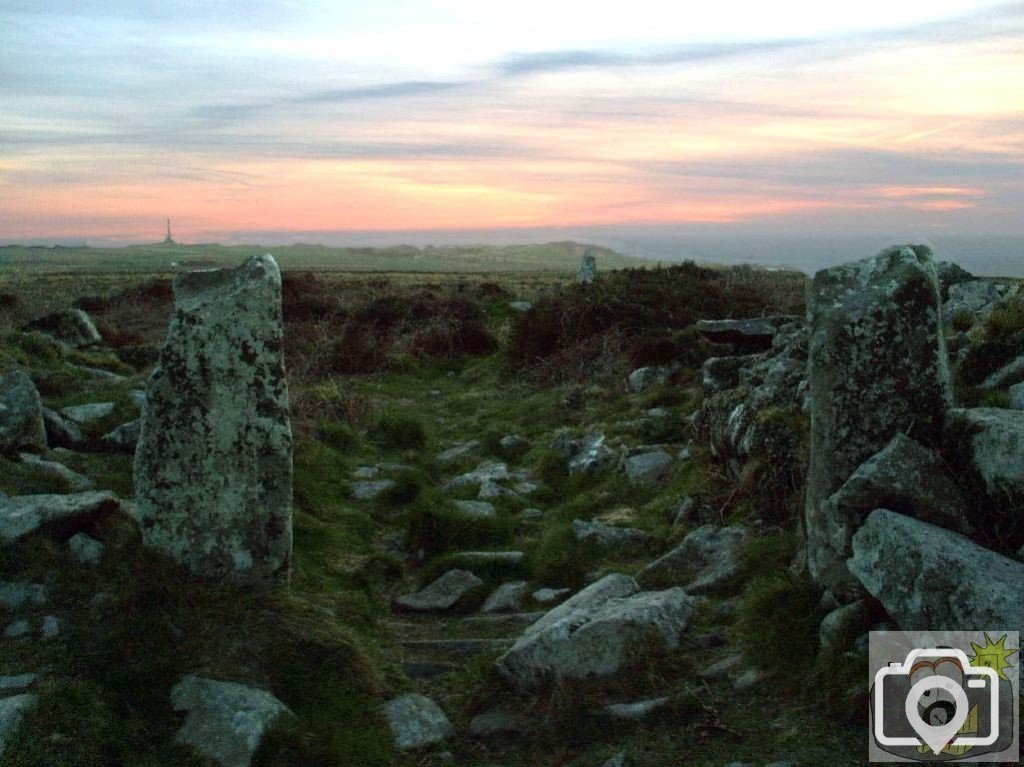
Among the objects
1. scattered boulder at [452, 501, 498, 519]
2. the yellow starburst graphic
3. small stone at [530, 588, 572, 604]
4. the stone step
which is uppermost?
the yellow starburst graphic

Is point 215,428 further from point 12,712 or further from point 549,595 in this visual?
point 549,595

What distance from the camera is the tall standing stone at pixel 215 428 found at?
6.60 m

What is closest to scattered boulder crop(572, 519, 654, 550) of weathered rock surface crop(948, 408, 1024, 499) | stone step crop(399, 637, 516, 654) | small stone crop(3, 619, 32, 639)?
stone step crop(399, 637, 516, 654)

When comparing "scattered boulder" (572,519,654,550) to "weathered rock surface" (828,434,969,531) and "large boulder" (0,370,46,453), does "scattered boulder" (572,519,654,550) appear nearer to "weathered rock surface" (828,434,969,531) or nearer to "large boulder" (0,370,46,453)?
"weathered rock surface" (828,434,969,531)

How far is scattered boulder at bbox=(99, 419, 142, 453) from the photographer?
10.5 meters

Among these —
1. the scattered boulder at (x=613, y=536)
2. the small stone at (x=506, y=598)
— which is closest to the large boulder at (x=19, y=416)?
the small stone at (x=506, y=598)

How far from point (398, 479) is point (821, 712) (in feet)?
23.8

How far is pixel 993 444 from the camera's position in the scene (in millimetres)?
5609

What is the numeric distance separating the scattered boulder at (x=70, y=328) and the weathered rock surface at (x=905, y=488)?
62.2ft

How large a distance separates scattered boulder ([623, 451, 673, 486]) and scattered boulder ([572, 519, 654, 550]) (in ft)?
4.52

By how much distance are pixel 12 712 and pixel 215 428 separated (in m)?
2.20

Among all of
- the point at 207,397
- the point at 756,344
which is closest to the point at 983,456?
the point at 207,397

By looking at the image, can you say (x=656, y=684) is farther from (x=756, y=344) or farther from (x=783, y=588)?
(x=756, y=344)

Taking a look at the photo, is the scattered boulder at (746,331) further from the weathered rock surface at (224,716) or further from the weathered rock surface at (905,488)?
the weathered rock surface at (224,716)
